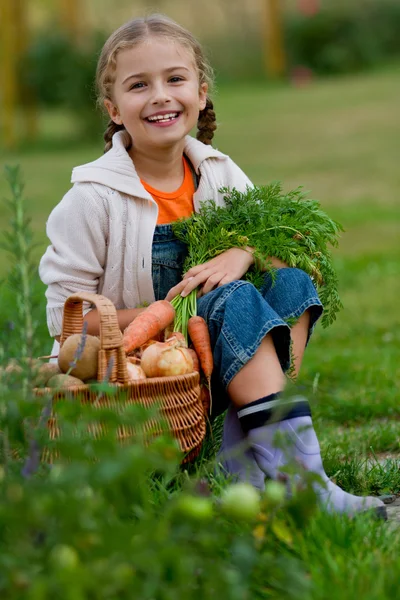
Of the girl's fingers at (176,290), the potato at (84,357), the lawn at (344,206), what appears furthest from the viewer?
the lawn at (344,206)

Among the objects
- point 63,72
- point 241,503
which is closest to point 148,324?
point 241,503

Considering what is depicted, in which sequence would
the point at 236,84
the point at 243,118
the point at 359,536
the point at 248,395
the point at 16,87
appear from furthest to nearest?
the point at 236,84 < the point at 16,87 < the point at 243,118 < the point at 248,395 < the point at 359,536

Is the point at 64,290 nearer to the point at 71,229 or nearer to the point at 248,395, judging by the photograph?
the point at 71,229

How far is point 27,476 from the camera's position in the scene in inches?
82.4

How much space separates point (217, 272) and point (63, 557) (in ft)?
5.87

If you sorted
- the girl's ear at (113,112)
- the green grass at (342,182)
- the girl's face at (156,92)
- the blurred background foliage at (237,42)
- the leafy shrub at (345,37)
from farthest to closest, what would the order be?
the leafy shrub at (345,37) < the blurred background foliage at (237,42) < the green grass at (342,182) < the girl's ear at (113,112) < the girl's face at (156,92)

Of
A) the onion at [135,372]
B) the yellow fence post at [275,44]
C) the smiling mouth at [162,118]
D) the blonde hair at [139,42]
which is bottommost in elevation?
the onion at [135,372]

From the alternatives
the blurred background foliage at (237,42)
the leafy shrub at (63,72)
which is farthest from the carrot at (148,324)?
the leafy shrub at (63,72)

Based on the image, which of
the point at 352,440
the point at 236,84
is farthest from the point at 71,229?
the point at 236,84

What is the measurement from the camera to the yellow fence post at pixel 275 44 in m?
29.5

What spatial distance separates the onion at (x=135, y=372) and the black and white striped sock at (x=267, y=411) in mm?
324

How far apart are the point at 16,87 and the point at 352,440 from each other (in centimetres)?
2169

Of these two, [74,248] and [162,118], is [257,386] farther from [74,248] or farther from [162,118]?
[162,118]

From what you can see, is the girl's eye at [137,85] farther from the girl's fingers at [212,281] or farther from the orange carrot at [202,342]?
the orange carrot at [202,342]
